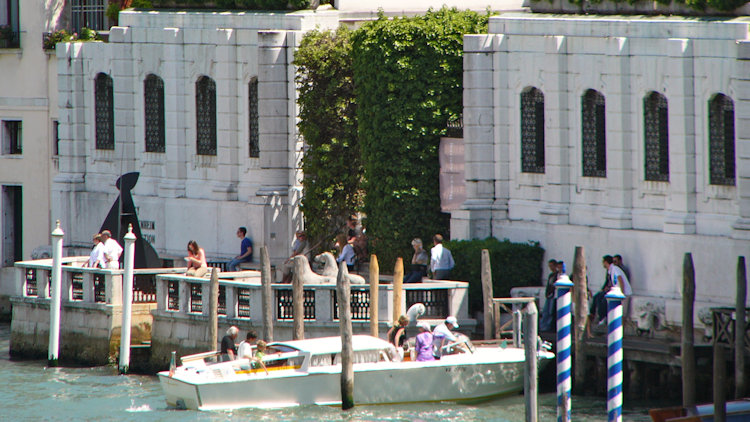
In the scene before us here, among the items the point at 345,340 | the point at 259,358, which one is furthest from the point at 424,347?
the point at 259,358

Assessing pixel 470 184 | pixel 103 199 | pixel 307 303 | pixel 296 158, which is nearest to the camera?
pixel 307 303

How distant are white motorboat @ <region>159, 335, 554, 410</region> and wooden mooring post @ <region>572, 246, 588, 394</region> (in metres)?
1.62

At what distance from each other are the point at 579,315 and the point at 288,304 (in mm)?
6044

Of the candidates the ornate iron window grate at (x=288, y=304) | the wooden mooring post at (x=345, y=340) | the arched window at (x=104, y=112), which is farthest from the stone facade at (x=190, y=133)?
the wooden mooring post at (x=345, y=340)

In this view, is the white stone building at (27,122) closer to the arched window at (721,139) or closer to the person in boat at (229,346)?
the person in boat at (229,346)

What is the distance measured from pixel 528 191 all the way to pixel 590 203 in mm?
1789

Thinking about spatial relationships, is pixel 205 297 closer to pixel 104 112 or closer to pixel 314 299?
Answer: pixel 314 299

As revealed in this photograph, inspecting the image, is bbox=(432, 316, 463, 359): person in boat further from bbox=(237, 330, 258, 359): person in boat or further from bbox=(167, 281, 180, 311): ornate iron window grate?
bbox=(167, 281, 180, 311): ornate iron window grate

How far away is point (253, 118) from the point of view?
1873 inches

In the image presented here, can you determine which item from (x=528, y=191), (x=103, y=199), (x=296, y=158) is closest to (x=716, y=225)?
(x=528, y=191)

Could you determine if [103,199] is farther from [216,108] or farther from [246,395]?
[246,395]

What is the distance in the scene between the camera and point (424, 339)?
123 feet

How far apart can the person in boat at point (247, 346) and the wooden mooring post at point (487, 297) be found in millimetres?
4409

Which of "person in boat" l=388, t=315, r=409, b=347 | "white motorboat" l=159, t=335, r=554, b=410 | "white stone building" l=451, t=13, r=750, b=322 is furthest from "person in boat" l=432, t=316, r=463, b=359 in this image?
"white stone building" l=451, t=13, r=750, b=322
